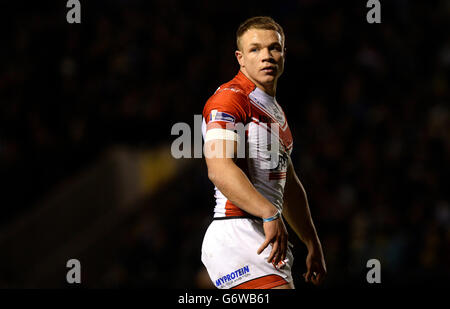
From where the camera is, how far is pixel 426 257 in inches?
298

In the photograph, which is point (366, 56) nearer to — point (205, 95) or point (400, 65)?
point (400, 65)

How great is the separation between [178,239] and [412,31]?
466cm

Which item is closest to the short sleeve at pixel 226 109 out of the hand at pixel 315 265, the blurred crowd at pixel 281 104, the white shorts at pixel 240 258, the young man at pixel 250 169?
the young man at pixel 250 169

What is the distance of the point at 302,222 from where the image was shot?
13.4 ft

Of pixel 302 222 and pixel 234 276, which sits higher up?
pixel 302 222

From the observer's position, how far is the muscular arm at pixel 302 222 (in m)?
4.04

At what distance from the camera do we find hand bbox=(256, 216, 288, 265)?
3.22m

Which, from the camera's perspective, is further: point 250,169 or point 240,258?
point 250,169

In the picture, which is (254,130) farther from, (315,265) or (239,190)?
(315,265)

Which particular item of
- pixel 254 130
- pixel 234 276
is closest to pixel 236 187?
pixel 254 130

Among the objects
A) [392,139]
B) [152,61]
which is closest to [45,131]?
[152,61]

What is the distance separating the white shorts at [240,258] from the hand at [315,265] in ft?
1.48

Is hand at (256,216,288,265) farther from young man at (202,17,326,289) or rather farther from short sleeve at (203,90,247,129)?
short sleeve at (203,90,247,129)

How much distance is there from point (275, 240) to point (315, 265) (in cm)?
89
